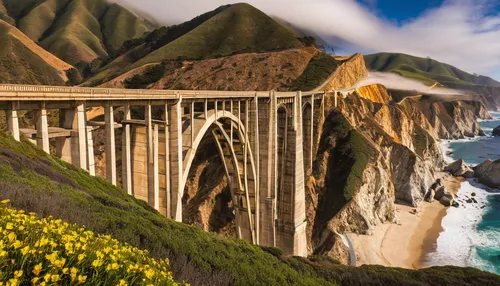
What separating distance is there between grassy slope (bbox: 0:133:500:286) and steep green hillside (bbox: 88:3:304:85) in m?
82.6

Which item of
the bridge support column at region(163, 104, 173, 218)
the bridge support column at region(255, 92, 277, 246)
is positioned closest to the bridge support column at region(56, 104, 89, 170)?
the bridge support column at region(163, 104, 173, 218)

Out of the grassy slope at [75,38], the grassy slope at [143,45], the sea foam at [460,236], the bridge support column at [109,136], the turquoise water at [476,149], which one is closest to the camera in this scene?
the bridge support column at [109,136]

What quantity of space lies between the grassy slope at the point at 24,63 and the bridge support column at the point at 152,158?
249 feet

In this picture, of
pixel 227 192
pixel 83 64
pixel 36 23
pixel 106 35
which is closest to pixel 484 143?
pixel 227 192

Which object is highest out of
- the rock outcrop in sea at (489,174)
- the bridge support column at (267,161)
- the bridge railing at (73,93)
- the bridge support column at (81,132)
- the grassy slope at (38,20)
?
the grassy slope at (38,20)

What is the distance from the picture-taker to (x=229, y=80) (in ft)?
239

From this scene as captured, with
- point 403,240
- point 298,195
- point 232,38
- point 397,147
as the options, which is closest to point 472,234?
point 403,240

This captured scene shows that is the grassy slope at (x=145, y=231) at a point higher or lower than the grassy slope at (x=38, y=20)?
lower

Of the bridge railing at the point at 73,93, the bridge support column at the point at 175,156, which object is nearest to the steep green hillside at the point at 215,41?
the bridge support column at the point at 175,156

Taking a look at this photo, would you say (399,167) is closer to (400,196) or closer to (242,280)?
(400,196)

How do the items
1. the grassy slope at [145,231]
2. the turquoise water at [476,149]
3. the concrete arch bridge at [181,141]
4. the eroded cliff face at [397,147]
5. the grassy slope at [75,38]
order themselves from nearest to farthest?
the grassy slope at [145,231] → the concrete arch bridge at [181,141] → the eroded cliff face at [397,147] → the turquoise water at [476,149] → the grassy slope at [75,38]

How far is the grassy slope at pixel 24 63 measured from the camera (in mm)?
82269

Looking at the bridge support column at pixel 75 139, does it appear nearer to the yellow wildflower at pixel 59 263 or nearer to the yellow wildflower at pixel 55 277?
the yellow wildflower at pixel 59 263

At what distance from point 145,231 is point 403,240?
131ft
